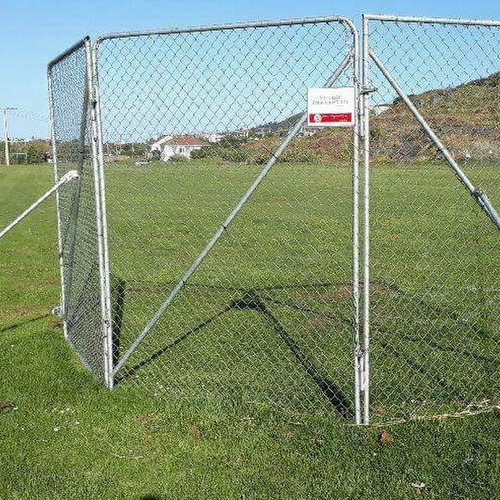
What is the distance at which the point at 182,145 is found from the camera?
5547mm

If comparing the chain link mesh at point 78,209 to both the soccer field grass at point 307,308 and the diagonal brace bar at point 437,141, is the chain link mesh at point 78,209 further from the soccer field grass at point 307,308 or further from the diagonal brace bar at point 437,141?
the diagonal brace bar at point 437,141

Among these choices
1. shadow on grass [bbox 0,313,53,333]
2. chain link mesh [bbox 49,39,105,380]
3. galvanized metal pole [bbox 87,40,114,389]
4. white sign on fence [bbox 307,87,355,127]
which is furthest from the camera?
shadow on grass [bbox 0,313,53,333]

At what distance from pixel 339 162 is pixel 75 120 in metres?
2.39

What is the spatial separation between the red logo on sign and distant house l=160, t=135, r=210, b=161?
1.05 metres

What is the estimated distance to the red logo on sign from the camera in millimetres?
4770

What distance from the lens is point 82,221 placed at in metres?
6.61

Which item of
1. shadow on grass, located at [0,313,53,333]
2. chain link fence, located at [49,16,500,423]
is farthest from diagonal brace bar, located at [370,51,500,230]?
shadow on grass, located at [0,313,53,333]

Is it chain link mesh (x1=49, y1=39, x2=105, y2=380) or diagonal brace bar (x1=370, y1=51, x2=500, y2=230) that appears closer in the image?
diagonal brace bar (x1=370, y1=51, x2=500, y2=230)

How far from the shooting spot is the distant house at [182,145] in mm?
5516

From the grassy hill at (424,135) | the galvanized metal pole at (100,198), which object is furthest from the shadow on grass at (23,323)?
the grassy hill at (424,135)

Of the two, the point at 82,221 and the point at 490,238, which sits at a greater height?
the point at 82,221

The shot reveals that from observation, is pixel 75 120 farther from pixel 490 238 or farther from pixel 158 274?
pixel 490 238

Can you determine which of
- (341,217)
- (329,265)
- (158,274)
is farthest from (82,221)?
(341,217)

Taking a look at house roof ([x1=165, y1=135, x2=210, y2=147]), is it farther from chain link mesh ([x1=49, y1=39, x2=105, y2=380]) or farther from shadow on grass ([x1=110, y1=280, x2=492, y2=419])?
shadow on grass ([x1=110, y1=280, x2=492, y2=419])
